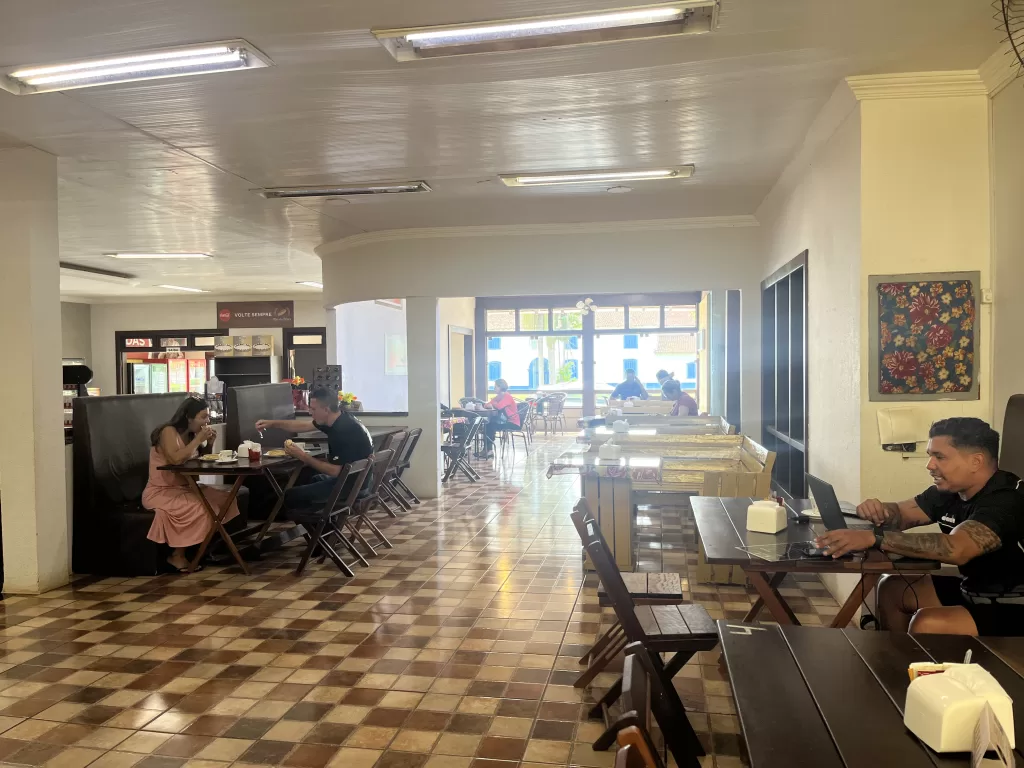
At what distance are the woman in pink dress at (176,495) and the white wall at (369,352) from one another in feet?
12.4

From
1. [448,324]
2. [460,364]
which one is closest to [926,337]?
[448,324]

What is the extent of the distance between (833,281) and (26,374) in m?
4.92

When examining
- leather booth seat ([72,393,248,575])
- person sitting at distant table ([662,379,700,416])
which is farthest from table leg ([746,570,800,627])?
person sitting at distant table ([662,379,700,416])

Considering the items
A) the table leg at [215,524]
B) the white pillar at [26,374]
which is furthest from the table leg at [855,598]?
the white pillar at [26,374]

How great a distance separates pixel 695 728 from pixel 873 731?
4.97 feet

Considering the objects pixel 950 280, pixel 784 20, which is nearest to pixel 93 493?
pixel 784 20

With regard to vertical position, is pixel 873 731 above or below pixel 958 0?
below

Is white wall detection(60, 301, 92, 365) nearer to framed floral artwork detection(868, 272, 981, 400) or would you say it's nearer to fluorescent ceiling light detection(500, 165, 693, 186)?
fluorescent ceiling light detection(500, 165, 693, 186)

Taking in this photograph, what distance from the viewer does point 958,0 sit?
2.87 meters

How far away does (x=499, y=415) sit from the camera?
1129 centimetres

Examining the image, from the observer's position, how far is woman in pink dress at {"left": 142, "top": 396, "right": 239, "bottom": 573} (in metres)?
5.13

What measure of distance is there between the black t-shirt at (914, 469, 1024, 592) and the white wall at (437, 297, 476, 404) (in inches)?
455

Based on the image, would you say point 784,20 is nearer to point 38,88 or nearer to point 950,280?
point 950,280

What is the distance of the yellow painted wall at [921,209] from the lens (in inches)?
142
